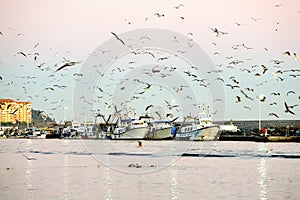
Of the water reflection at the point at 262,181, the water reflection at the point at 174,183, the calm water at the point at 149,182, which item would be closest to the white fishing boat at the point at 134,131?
the calm water at the point at 149,182

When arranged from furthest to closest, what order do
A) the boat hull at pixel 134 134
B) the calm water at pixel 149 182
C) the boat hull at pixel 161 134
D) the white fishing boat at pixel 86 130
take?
the white fishing boat at pixel 86 130 < the boat hull at pixel 161 134 < the boat hull at pixel 134 134 < the calm water at pixel 149 182

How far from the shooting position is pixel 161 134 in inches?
4476

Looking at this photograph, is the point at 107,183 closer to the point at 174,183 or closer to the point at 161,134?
the point at 174,183

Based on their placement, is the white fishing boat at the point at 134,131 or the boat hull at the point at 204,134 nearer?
the boat hull at the point at 204,134

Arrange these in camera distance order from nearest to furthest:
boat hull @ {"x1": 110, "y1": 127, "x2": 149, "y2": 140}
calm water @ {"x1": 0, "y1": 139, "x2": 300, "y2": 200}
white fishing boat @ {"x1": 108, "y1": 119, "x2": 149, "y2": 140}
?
calm water @ {"x1": 0, "y1": 139, "x2": 300, "y2": 200}
boat hull @ {"x1": 110, "y1": 127, "x2": 149, "y2": 140}
white fishing boat @ {"x1": 108, "y1": 119, "x2": 149, "y2": 140}

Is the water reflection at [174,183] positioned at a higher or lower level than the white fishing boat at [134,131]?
lower

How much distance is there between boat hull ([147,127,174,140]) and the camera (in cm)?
11288

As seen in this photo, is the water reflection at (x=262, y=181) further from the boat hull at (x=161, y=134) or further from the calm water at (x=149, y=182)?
the boat hull at (x=161, y=134)

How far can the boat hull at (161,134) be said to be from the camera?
112875mm

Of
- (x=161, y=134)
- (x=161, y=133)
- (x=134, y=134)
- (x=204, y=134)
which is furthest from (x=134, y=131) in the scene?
(x=204, y=134)

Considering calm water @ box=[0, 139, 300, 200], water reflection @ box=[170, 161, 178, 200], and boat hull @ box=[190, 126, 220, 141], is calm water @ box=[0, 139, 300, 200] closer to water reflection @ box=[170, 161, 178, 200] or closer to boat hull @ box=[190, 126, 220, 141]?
water reflection @ box=[170, 161, 178, 200]

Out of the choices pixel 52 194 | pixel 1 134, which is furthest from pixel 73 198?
pixel 1 134

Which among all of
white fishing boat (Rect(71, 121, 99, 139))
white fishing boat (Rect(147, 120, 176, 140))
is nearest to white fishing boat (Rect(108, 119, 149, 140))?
white fishing boat (Rect(147, 120, 176, 140))

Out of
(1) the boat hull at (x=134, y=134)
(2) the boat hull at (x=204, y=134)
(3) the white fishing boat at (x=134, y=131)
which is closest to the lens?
(2) the boat hull at (x=204, y=134)
